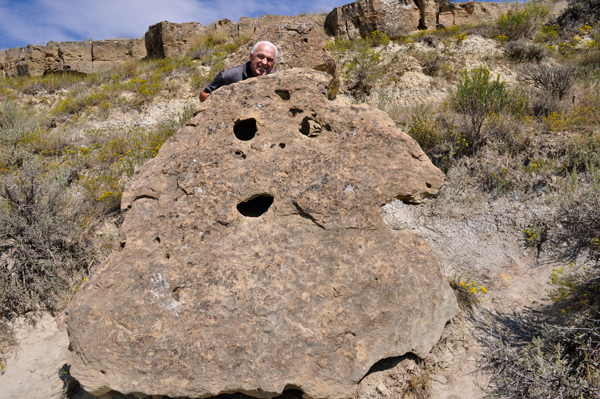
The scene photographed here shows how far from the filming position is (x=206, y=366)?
2.11 m

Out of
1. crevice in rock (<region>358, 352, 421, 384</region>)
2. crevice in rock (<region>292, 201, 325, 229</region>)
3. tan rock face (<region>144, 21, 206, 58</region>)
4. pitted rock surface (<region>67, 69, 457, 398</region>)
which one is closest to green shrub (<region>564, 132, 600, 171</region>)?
pitted rock surface (<region>67, 69, 457, 398</region>)

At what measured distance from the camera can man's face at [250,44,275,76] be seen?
3400 mm

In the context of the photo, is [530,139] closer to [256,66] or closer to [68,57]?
[256,66]

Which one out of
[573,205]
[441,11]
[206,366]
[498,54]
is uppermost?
[441,11]

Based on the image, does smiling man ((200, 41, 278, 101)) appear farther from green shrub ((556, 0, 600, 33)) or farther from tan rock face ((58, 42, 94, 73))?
tan rock face ((58, 42, 94, 73))

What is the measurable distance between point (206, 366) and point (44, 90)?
975cm

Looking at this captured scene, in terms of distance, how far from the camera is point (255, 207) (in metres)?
2.79

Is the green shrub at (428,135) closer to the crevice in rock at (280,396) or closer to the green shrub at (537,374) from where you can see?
the green shrub at (537,374)

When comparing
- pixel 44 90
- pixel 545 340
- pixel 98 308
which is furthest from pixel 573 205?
pixel 44 90

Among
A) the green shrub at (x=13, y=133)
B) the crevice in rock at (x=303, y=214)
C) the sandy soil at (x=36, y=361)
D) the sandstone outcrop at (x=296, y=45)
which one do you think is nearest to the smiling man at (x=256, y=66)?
the sandstone outcrop at (x=296, y=45)

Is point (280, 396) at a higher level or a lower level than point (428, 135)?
lower

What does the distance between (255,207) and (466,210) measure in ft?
8.51

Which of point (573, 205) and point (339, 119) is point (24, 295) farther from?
point (573, 205)

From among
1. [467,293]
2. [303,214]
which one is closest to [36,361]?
[303,214]
